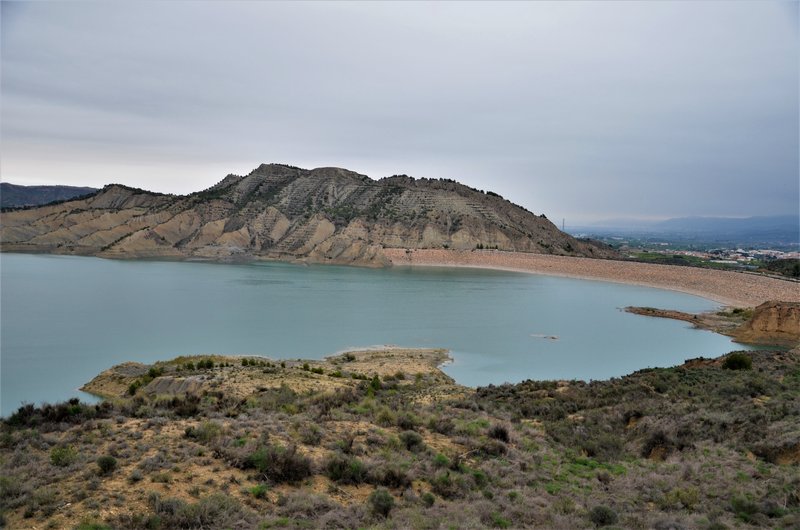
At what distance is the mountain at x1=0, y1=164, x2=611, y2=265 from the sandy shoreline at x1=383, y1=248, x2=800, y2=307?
10.2 feet

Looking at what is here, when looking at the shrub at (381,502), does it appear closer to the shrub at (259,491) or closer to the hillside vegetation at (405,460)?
the hillside vegetation at (405,460)

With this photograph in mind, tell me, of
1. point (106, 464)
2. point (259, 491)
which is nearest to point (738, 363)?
point (259, 491)

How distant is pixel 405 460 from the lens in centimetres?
728

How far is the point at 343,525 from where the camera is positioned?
5.37m

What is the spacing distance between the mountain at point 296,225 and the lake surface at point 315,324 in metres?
20.8

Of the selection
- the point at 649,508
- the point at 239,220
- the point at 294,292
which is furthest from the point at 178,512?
the point at 239,220

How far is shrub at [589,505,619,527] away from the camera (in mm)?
5695

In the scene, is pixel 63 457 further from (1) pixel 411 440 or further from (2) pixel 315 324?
(2) pixel 315 324

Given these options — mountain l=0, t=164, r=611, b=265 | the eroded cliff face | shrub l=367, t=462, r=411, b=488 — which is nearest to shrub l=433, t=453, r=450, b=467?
shrub l=367, t=462, r=411, b=488

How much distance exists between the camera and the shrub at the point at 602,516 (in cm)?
570

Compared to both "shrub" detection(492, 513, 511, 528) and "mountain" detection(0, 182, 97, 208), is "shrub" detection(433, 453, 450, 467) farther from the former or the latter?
"mountain" detection(0, 182, 97, 208)

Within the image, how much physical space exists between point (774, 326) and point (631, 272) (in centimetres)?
2807

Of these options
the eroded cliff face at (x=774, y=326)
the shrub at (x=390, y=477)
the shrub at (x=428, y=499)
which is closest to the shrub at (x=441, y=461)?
the shrub at (x=390, y=477)

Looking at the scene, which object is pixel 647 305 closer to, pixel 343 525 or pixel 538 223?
pixel 343 525
